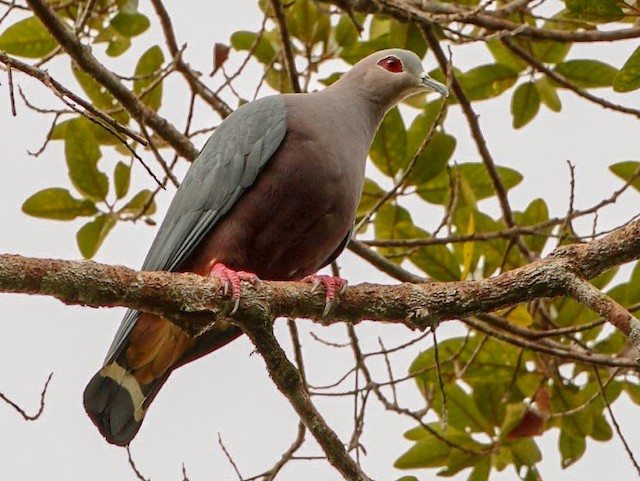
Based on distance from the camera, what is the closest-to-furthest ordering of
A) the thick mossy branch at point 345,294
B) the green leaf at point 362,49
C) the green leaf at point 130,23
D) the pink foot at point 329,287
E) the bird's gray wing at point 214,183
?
the thick mossy branch at point 345,294
the pink foot at point 329,287
the bird's gray wing at point 214,183
the green leaf at point 130,23
the green leaf at point 362,49

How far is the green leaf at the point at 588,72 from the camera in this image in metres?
4.55

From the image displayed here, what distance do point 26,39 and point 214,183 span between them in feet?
4.73

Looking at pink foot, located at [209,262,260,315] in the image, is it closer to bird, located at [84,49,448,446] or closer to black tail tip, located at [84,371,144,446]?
bird, located at [84,49,448,446]

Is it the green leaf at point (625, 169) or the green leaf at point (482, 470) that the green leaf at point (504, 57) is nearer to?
the green leaf at point (625, 169)

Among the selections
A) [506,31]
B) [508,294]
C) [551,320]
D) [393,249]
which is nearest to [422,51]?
[506,31]

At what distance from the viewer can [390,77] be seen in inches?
172

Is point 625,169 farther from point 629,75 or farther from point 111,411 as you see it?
point 111,411

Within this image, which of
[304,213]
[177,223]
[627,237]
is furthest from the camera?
[177,223]

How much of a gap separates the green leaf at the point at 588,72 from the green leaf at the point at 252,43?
4.67 feet

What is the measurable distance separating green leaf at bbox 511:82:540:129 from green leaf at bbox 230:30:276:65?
4.07ft

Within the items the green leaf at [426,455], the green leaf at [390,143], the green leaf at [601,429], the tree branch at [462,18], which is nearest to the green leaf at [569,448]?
the green leaf at [601,429]

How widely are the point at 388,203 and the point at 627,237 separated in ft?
6.47

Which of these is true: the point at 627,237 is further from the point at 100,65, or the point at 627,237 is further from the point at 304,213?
the point at 100,65

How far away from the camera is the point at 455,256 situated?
4.39 m
